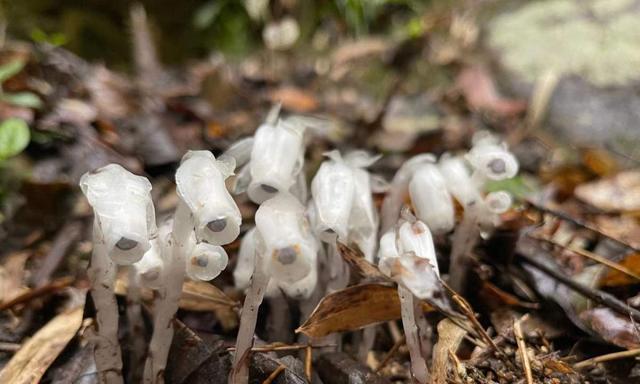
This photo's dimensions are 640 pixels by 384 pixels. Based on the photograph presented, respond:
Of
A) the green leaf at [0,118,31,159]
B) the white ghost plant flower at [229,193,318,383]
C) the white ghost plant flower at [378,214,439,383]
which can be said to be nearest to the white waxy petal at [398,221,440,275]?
the white ghost plant flower at [378,214,439,383]

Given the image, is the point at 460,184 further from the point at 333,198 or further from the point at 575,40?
the point at 575,40

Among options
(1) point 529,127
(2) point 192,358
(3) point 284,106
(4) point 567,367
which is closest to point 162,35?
(3) point 284,106

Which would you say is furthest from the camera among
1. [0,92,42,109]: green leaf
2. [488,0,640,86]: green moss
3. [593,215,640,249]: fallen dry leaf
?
[488,0,640,86]: green moss

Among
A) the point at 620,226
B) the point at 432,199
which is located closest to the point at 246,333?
the point at 432,199

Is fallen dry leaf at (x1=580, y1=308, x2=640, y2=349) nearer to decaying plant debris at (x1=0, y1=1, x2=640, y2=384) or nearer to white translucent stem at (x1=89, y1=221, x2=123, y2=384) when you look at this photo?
decaying plant debris at (x1=0, y1=1, x2=640, y2=384)

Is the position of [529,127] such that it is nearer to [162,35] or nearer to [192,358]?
[192,358]
